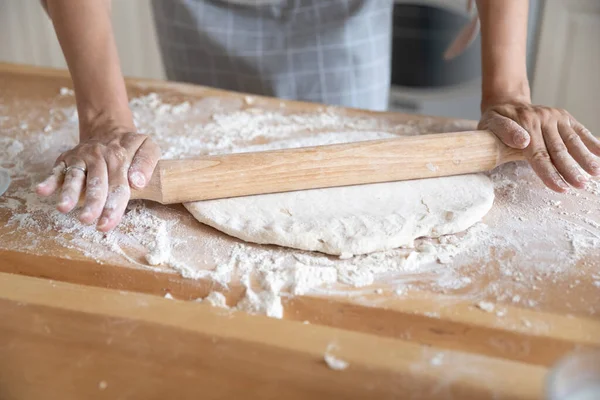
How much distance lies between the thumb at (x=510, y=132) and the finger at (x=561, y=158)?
4 cm

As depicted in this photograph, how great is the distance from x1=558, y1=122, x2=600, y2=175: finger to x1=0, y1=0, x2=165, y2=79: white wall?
6.58ft

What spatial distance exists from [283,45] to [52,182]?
29.7 inches

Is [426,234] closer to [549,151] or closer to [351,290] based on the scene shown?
[351,290]

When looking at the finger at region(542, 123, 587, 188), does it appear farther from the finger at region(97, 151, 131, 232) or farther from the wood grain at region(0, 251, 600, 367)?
the finger at region(97, 151, 131, 232)

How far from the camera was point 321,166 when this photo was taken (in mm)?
997

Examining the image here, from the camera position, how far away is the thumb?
3.38ft

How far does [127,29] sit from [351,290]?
A: 2.18 metres

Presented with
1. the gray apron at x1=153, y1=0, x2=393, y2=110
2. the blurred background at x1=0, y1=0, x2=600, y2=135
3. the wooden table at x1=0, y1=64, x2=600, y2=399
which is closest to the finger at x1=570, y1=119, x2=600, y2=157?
the wooden table at x1=0, y1=64, x2=600, y2=399

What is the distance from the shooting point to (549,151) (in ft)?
3.42

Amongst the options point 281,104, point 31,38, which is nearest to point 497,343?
point 281,104

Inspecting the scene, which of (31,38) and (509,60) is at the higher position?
(509,60)

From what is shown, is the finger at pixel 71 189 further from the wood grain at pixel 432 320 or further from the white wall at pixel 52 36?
the white wall at pixel 52 36

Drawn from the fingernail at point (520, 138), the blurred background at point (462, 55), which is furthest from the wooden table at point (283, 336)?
the blurred background at point (462, 55)

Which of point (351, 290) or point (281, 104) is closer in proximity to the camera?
point (351, 290)
